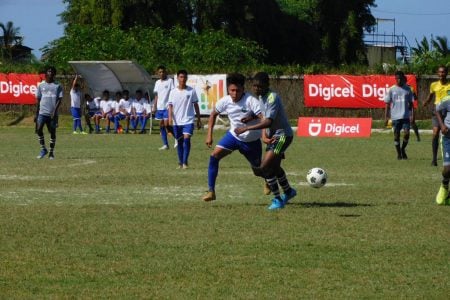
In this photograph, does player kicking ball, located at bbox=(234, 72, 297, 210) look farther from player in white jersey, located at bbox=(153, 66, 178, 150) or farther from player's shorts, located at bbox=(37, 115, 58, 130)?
player in white jersey, located at bbox=(153, 66, 178, 150)

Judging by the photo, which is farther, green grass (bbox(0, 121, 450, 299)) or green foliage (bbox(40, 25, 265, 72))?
green foliage (bbox(40, 25, 265, 72))

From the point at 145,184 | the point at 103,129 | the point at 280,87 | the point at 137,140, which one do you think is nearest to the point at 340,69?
the point at 280,87

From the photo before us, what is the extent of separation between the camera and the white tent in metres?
39.7

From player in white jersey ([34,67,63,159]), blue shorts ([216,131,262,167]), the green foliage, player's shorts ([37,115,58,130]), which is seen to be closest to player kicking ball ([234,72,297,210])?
blue shorts ([216,131,262,167])

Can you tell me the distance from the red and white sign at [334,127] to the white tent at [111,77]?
235 inches

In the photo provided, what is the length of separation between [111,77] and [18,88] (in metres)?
7.69

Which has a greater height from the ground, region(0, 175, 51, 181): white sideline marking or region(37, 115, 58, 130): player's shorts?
region(37, 115, 58, 130): player's shorts

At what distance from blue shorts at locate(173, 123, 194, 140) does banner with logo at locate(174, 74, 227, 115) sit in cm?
2112

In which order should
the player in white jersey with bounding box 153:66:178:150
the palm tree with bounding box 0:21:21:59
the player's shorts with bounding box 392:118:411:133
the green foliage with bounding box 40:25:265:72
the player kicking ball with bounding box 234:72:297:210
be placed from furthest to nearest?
the palm tree with bounding box 0:21:21:59 < the green foliage with bounding box 40:25:265:72 < the player in white jersey with bounding box 153:66:178:150 < the player's shorts with bounding box 392:118:411:133 < the player kicking ball with bounding box 234:72:297:210

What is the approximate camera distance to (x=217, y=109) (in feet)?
50.7

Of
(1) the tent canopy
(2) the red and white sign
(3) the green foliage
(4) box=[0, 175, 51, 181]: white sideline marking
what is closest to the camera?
(4) box=[0, 175, 51, 181]: white sideline marking

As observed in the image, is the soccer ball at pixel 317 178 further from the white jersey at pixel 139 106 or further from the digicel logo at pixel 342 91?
the digicel logo at pixel 342 91

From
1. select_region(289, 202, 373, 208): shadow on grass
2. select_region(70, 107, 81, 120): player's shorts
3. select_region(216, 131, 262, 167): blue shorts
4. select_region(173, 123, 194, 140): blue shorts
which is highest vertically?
select_region(216, 131, 262, 167): blue shorts

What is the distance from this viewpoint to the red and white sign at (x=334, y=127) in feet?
124
